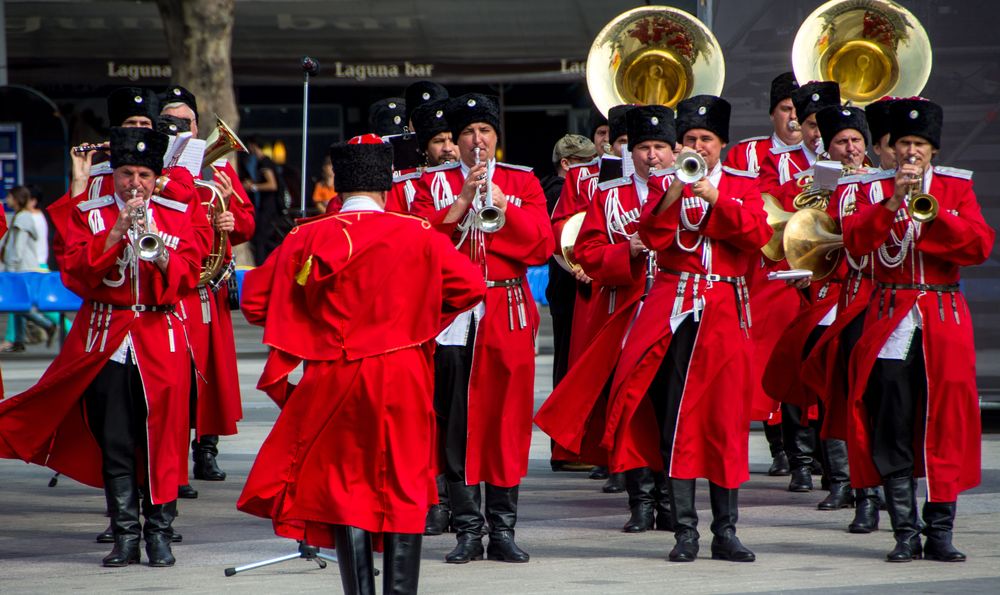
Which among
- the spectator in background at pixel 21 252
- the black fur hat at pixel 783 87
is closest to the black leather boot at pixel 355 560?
the black fur hat at pixel 783 87

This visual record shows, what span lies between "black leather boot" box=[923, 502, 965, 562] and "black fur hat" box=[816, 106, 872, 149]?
219 centimetres

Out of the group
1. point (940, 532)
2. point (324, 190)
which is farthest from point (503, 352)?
point (324, 190)

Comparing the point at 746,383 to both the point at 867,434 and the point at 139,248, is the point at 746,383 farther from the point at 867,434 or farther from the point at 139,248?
the point at 139,248

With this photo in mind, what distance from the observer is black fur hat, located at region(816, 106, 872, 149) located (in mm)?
9039

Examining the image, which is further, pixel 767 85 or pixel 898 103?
pixel 767 85

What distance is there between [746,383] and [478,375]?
1.25 metres

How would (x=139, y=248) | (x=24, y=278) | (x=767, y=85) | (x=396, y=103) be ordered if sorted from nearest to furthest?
(x=139, y=248) → (x=396, y=103) → (x=767, y=85) → (x=24, y=278)

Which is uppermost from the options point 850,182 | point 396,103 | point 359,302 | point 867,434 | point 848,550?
point 396,103

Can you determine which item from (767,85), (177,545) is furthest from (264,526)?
(767,85)

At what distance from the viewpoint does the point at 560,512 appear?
9.43 meters

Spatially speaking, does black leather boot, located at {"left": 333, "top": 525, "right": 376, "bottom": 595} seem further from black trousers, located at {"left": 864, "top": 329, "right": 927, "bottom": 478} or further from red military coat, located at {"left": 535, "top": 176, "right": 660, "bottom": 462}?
black trousers, located at {"left": 864, "top": 329, "right": 927, "bottom": 478}

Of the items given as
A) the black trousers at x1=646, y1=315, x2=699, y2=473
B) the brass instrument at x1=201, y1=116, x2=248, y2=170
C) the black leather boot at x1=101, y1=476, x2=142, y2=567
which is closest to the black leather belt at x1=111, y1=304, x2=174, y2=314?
the black leather boot at x1=101, y1=476, x2=142, y2=567

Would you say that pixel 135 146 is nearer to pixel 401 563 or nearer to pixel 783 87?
pixel 401 563

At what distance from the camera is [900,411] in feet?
25.8
